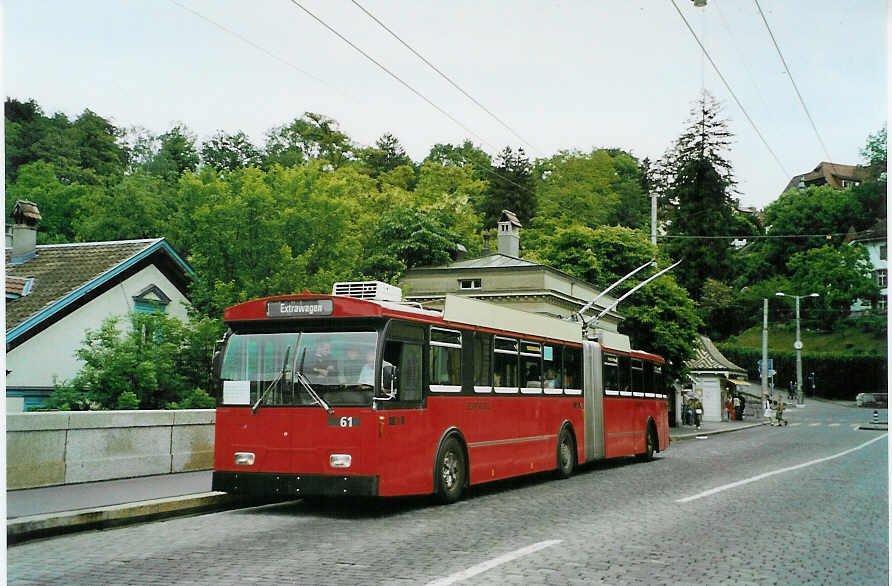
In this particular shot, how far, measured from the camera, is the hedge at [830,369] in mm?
45128

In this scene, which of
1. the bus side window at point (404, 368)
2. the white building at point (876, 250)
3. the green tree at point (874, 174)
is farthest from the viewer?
the white building at point (876, 250)

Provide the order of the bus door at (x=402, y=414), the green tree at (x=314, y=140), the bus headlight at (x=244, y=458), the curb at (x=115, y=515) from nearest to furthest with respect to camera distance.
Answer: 1. the curb at (x=115, y=515)
2. the bus door at (x=402, y=414)
3. the bus headlight at (x=244, y=458)
4. the green tree at (x=314, y=140)

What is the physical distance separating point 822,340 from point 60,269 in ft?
117

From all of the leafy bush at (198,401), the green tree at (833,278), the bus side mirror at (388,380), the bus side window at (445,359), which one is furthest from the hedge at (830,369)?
the bus side mirror at (388,380)

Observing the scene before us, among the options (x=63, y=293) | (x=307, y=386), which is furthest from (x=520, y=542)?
(x=63, y=293)

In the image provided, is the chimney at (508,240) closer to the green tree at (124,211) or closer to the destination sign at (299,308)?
the green tree at (124,211)

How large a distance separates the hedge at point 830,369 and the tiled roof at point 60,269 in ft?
88.2

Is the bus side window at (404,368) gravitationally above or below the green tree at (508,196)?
below

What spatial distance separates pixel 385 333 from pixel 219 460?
9.21ft

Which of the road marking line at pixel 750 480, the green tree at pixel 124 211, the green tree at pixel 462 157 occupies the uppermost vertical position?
the green tree at pixel 462 157

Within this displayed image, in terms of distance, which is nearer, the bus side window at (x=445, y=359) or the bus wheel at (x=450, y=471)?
the bus wheel at (x=450, y=471)

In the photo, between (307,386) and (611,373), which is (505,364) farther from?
(611,373)

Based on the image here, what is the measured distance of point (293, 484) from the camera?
40.4ft

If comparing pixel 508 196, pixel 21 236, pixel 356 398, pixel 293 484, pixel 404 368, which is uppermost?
pixel 508 196
